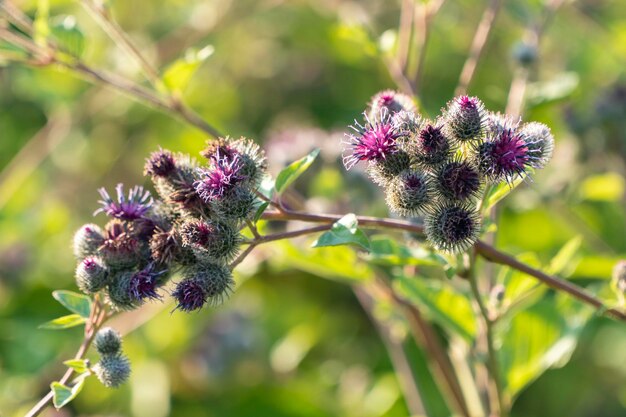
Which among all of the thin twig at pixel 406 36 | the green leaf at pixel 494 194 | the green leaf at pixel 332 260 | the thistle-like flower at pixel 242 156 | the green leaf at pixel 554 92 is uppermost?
the thin twig at pixel 406 36

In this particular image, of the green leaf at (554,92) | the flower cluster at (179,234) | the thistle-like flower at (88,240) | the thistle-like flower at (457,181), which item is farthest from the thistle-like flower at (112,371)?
the green leaf at (554,92)

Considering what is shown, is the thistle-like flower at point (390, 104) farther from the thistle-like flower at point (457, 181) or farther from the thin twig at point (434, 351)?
the thin twig at point (434, 351)

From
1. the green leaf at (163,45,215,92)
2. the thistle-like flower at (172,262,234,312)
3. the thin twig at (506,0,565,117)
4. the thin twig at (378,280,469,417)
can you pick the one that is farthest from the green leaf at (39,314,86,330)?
the thin twig at (506,0,565,117)

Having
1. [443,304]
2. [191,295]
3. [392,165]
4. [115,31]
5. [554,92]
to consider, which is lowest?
[191,295]

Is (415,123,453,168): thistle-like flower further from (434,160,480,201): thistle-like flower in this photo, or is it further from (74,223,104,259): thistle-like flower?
(74,223,104,259): thistle-like flower

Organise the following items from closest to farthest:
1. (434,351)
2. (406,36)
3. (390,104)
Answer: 1. (390,104)
2. (434,351)
3. (406,36)

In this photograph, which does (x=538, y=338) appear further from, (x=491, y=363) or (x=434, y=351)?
(x=491, y=363)

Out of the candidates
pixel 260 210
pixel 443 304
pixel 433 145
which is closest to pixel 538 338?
pixel 443 304
